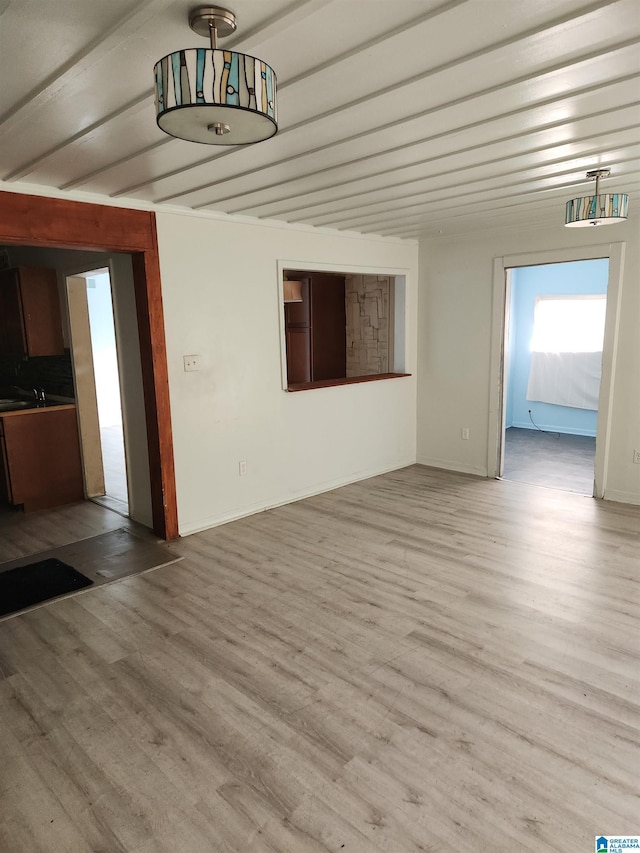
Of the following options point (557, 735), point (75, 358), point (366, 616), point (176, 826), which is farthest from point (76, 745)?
point (75, 358)

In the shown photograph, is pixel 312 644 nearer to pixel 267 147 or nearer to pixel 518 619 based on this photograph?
pixel 518 619

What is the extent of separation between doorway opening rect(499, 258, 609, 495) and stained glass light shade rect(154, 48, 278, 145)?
5321 millimetres

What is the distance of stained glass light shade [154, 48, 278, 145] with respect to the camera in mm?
1339

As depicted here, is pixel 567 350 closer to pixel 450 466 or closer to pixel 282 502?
pixel 450 466

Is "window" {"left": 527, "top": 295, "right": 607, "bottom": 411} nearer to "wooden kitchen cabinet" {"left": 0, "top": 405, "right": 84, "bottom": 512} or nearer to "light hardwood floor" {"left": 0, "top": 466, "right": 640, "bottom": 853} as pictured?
"light hardwood floor" {"left": 0, "top": 466, "right": 640, "bottom": 853}

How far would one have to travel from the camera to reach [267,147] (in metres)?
2.59

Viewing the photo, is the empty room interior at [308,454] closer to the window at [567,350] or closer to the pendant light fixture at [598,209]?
the pendant light fixture at [598,209]

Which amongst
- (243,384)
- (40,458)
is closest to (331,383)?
(243,384)

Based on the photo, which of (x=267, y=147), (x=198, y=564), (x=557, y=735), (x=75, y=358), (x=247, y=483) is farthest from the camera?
(x=75, y=358)

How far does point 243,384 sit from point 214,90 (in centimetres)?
309

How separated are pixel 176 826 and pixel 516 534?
2.98 m

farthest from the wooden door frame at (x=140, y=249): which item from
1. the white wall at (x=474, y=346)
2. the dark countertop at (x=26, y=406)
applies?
the white wall at (x=474, y=346)

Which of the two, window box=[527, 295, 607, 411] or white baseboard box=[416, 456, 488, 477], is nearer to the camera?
white baseboard box=[416, 456, 488, 477]

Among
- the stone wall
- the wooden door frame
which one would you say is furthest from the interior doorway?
the wooden door frame
